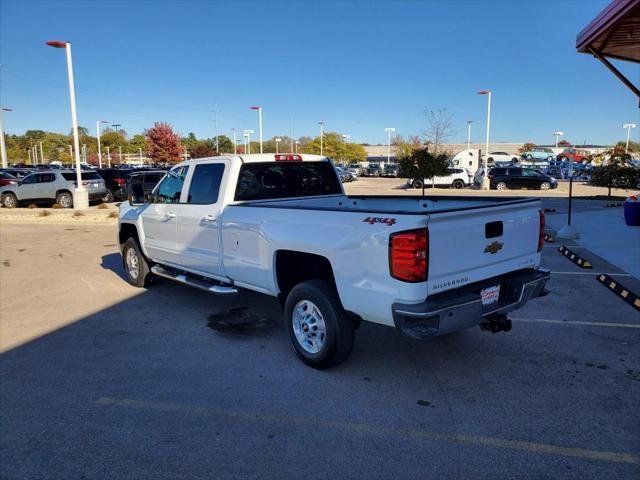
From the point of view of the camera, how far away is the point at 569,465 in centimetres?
299

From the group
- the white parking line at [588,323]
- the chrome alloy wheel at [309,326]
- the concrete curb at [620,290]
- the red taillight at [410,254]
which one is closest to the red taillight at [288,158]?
the chrome alloy wheel at [309,326]

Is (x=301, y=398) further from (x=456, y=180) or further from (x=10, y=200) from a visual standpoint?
(x=456, y=180)

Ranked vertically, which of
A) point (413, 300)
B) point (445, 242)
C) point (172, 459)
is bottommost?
point (172, 459)

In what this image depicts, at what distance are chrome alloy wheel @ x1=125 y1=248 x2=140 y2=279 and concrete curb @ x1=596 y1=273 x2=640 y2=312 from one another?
7030 mm

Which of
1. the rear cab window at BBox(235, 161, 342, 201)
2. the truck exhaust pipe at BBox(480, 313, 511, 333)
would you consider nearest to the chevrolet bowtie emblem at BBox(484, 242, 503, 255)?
the truck exhaust pipe at BBox(480, 313, 511, 333)

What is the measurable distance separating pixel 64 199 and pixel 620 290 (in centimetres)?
2080

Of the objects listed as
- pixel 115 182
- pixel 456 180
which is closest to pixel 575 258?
pixel 115 182

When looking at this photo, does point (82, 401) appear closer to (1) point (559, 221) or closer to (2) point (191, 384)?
(2) point (191, 384)

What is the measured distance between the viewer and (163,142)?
56.4 meters

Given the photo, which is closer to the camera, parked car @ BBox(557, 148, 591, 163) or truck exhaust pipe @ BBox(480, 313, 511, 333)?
truck exhaust pipe @ BBox(480, 313, 511, 333)

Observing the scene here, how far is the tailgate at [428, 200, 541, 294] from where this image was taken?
3596 mm

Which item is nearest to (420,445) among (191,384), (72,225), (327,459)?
(327,459)

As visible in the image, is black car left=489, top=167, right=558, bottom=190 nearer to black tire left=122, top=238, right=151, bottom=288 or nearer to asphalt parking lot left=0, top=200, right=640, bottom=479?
asphalt parking lot left=0, top=200, right=640, bottom=479

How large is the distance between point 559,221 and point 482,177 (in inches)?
758
